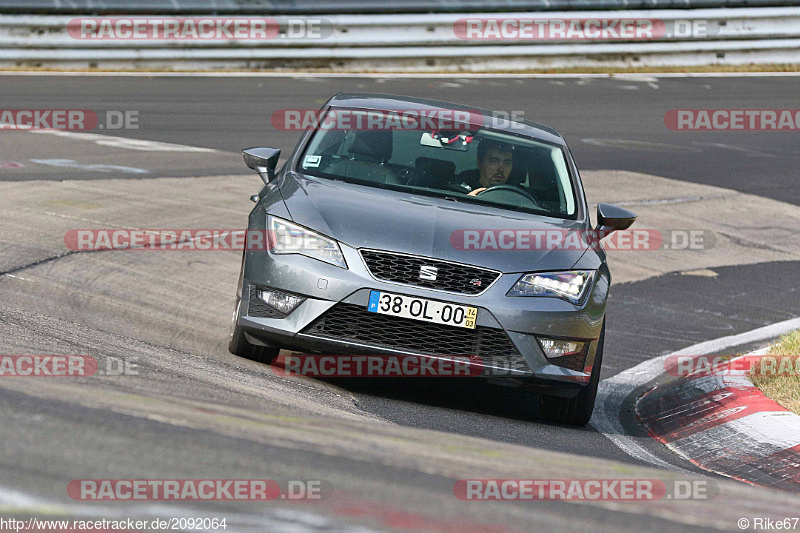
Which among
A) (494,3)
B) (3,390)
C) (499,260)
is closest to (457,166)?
(499,260)

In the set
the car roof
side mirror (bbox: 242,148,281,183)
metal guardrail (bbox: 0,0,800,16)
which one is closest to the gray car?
side mirror (bbox: 242,148,281,183)

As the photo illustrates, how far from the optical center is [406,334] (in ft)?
18.3

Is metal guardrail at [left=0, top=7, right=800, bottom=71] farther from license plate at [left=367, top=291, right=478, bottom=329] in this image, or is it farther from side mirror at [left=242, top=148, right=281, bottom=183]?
license plate at [left=367, top=291, right=478, bottom=329]

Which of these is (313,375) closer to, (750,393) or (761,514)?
(750,393)

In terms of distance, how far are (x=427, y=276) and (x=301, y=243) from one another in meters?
0.70

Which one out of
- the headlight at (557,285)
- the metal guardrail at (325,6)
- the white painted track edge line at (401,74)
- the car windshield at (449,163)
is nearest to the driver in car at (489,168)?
the car windshield at (449,163)

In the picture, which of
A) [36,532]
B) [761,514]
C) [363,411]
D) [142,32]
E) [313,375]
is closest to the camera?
[36,532]

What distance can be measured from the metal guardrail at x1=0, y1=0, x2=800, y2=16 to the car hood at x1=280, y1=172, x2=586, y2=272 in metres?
13.8

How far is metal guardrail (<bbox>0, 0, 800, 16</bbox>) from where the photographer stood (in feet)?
62.0

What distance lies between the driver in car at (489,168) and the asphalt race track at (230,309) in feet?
3.98

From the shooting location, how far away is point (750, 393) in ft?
21.2

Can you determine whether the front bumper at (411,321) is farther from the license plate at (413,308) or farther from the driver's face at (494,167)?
the driver's face at (494,167)

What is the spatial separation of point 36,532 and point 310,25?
18.4 metres

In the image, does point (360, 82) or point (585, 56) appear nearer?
point (360, 82)
